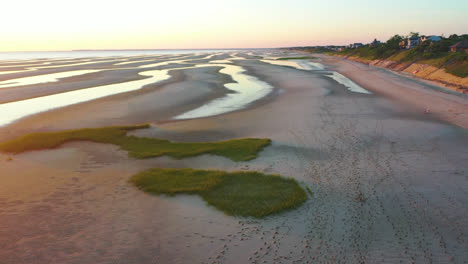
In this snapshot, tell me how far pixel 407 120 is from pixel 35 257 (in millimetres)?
24338

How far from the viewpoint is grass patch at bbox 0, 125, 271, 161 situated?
1493 centimetres

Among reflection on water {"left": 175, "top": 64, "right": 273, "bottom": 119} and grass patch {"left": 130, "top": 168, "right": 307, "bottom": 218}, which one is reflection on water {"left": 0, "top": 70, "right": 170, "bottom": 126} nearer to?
reflection on water {"left": 175, "top": 64, "right": 273, "bottom": 119}

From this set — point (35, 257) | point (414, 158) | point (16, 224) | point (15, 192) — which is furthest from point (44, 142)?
point (414, 158)

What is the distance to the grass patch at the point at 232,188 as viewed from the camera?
9.98m

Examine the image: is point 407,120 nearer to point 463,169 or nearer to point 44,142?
point 463,169

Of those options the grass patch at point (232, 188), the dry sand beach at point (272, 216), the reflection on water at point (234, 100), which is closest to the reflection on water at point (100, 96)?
the reflection on water at point (234, 100)

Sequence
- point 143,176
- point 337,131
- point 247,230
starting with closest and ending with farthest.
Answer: point 247,230 → point 143,176 → point 337,131

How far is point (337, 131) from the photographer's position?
18.4 meters

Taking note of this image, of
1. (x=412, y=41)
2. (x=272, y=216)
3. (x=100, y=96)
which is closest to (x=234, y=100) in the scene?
(x=100, y=96)

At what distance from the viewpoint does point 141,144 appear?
16.4 m

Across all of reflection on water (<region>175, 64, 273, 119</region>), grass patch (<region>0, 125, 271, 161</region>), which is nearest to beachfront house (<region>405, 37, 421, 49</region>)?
reflection on water (<region>175, 64, 273, 119</region>)

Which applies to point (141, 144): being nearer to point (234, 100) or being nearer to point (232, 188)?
point (232, 188)

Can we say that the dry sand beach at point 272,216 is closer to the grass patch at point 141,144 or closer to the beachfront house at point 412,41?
the grass patch at point 141,144

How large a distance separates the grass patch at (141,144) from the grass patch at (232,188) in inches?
84.6
